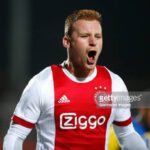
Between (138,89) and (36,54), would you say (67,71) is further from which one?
(36,54)

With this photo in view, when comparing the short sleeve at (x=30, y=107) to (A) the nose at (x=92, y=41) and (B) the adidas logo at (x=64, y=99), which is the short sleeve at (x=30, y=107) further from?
(A) the nose at (x=92, y=41)

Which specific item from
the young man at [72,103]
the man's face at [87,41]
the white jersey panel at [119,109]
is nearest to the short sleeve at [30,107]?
the young man at [72,103]

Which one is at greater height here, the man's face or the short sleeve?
the man's face

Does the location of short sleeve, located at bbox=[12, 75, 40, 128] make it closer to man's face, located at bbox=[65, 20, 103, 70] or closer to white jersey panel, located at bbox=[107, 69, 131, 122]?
man's face, located at bbox=[65, 20, 103, 70]

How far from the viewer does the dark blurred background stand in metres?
7.43

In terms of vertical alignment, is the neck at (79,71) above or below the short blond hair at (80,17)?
below

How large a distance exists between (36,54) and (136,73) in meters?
1.28

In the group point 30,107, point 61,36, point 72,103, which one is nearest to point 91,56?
point 72,103

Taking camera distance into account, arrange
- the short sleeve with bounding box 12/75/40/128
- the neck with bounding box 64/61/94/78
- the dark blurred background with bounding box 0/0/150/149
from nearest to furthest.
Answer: the short sleeve with bounding box 12/75/40/128 → the neck with bounding box 64/61/94/78 → the dark blurred background with bounding box 0/0/150/149

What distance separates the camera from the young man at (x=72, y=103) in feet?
9.74

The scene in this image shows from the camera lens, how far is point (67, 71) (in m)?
3.08

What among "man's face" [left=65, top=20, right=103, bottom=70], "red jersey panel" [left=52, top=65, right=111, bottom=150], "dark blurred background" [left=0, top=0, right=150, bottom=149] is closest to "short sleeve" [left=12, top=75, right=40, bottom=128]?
"red jersey panel" [left=52, top=65, right=111, bottom=150]

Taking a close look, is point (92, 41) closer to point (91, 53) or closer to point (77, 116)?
point (91, 53)

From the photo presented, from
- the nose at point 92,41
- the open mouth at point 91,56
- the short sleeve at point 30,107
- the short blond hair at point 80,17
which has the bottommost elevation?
the short sleeve at point 30,107
